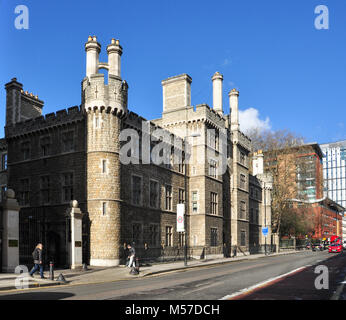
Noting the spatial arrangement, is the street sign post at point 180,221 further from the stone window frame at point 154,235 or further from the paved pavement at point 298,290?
the paved pavement at point 298,290

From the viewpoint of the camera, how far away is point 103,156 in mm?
28031

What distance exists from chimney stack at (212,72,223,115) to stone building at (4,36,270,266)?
0.37ft

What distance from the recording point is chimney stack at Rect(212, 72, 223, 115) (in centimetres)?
4384

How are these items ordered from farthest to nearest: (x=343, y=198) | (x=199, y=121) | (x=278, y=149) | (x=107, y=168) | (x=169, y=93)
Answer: (x=343, y=198)
(x=278, y=149)
(x=169, y=93)
(x=199, y=121)
(x=107, y=168)

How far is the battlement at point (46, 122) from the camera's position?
2980 centimetres

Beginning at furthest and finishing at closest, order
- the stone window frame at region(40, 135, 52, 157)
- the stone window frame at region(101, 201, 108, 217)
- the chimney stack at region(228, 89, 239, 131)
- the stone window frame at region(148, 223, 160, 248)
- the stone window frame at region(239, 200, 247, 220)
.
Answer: the stone window frame at region(239, 200, 247, 220), the chimney stack at region(228, 89, 239, 131), the stone window frame at region(148, 223, 160, 248), the stone window frame at region(40, 135, 52, 157), the stone window frame at region(101, 201, 108, 217)

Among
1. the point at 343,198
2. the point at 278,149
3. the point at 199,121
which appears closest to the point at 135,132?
the point at 199,121

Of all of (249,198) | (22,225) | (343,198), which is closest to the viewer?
(22,225)

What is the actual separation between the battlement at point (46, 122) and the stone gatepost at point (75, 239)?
23.8 feet

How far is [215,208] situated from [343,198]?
6024 inches

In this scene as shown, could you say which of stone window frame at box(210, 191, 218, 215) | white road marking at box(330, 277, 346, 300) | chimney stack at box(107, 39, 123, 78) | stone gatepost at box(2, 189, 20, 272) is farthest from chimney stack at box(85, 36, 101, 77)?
white road marking at box(330, 277, 346, 300)

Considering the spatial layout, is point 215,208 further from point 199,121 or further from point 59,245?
point 59,245

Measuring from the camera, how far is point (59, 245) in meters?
29.0

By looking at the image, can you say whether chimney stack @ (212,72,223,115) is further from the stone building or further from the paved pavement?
the paved pavement
